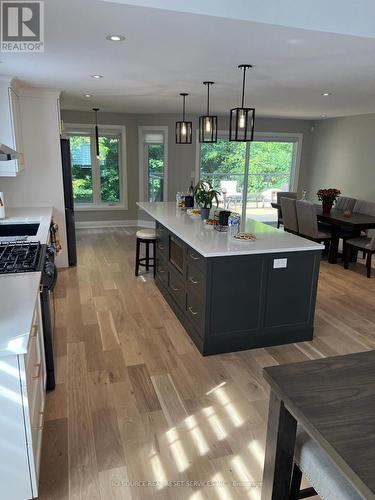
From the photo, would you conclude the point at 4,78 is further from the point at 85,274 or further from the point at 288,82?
the point at 288,82

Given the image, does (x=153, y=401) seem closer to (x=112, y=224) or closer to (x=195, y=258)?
(x=195, y=258)

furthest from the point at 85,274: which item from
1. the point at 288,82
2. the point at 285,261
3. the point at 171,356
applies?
the point at 288,82

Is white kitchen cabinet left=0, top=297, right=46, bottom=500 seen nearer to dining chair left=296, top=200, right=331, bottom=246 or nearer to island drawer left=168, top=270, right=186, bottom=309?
island drawer left=168, top=270, right=186, bottom=309

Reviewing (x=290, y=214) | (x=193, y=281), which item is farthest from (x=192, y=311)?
(x=290, y=214)


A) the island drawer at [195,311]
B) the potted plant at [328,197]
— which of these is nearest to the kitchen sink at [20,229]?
the island drawer at [195,311]

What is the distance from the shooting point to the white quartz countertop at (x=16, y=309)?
1547 mm

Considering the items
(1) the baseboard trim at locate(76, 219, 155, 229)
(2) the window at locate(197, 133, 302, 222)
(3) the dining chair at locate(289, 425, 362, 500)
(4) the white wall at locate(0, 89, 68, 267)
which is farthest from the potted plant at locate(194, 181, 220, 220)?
(1) the baseboard trim at locate(76, 219, 155, 229)

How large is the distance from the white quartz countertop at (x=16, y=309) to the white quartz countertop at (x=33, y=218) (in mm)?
1035

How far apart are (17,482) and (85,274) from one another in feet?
12.1

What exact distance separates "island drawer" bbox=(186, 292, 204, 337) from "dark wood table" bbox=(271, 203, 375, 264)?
3087mm

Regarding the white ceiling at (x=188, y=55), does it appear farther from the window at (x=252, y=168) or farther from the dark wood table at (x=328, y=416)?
the window at (x=252, y=168)

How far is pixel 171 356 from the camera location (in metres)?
3.18

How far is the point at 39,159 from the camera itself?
5.00m

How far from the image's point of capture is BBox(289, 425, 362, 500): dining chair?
3.77 ft
